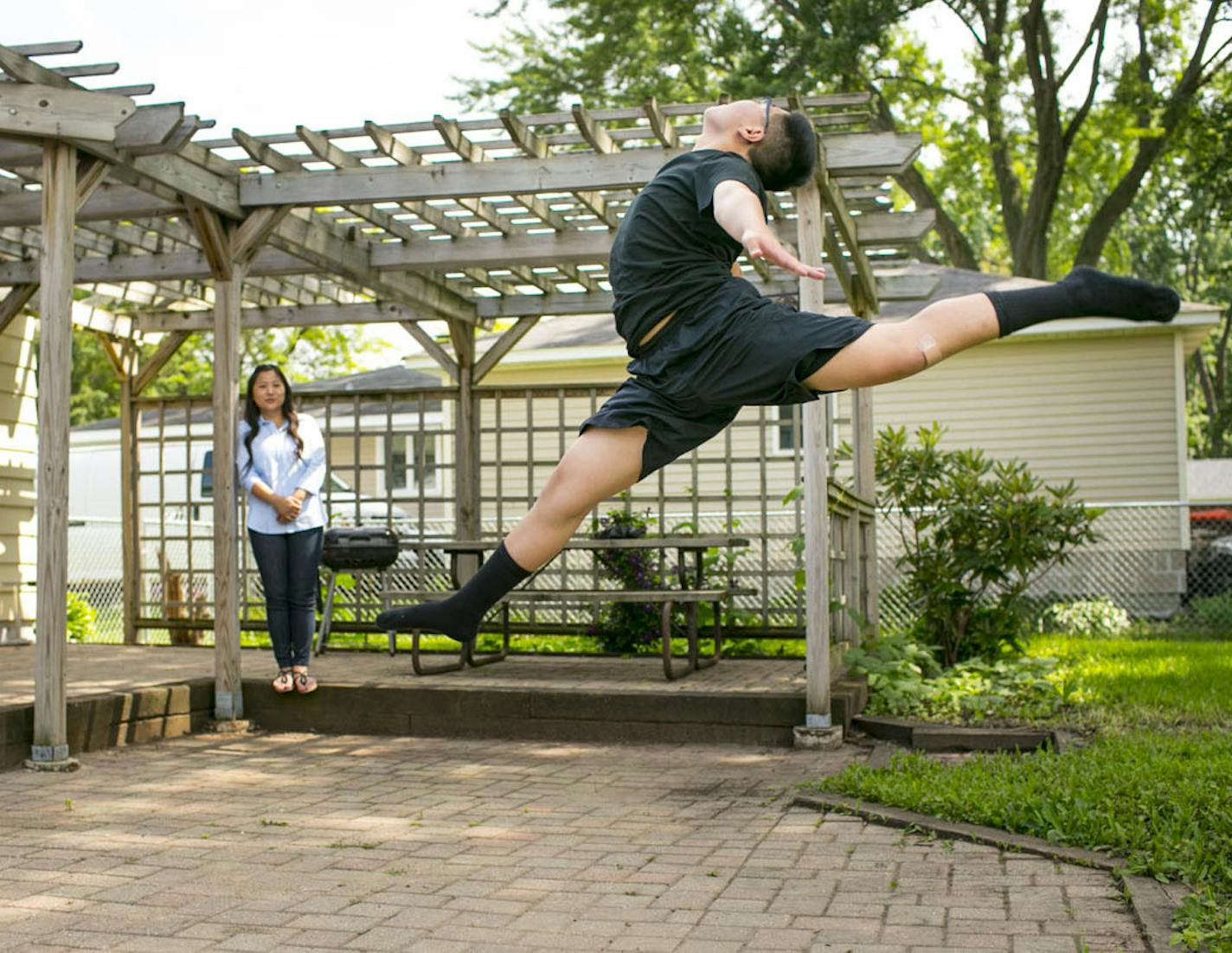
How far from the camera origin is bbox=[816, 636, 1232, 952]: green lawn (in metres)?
3.97

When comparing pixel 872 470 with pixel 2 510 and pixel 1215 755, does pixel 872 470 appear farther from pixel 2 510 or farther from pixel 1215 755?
pixel 2 510

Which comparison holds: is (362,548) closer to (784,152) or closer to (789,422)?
(789,422)

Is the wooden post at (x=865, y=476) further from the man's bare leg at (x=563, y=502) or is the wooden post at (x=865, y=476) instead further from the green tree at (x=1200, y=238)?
the green tree at (x=1200, y=238)

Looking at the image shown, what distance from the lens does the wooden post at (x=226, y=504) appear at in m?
7.37

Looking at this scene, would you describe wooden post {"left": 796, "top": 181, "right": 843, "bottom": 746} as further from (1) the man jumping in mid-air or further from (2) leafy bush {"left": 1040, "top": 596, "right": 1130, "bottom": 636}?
(2) leafy bush {"left": 1040, "top": 596, "right": 1130, "bottom": 636}

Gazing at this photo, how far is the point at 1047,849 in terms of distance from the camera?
4332 mm

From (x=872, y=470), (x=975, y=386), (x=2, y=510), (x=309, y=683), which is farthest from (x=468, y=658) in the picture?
(x=975, y=386)

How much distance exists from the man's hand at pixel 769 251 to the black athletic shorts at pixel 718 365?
0.32 meters

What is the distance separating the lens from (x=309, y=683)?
7527mm

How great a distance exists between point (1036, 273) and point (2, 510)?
52.3 feet

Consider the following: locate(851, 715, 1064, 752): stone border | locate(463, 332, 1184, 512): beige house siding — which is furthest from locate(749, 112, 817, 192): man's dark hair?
locate(463, 332, 1184, 512): beige house siding

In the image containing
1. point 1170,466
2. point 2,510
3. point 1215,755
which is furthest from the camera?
point 1170,466

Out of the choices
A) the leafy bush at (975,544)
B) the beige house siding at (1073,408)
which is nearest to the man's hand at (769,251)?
the leafy bush at (975,544)

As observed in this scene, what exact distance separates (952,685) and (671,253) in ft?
16.4
